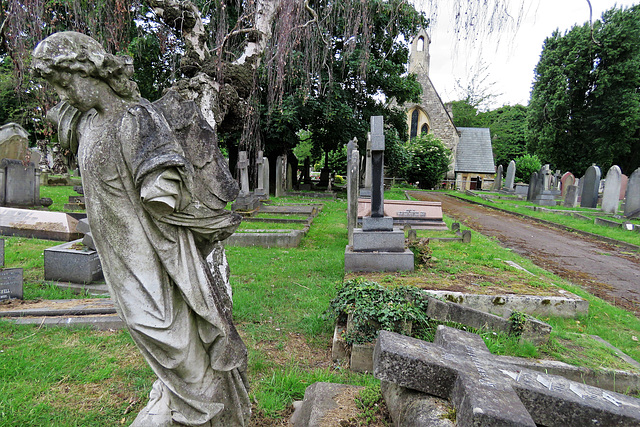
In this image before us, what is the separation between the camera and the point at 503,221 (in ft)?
46.0

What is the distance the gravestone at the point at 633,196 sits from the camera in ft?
43.5

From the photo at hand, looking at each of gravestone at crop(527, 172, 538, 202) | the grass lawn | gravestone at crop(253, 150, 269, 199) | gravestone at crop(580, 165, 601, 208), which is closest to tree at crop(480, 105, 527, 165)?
gravestone at crop(527, 172, 538, 202)

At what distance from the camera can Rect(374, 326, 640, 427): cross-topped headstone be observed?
1.67m

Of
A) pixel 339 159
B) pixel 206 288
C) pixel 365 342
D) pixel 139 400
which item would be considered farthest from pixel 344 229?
pixel 339 159

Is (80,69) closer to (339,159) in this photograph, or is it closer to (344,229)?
(344,229)

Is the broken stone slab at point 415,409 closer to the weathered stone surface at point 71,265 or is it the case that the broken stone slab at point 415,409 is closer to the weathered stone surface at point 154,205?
the weathered stone surface at point 154,205

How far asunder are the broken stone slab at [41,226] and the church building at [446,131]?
31246 mm

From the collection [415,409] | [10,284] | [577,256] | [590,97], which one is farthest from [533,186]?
[10,284]

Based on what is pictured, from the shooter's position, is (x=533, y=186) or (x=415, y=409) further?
(x=533, y=186)

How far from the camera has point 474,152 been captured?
35.7m

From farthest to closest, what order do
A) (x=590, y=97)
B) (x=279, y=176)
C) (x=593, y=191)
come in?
(x=590, y=97)
(x=279, y=176)
(x=593, y=191)

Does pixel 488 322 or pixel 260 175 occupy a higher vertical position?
pixel 260 175

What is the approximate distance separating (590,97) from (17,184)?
32913mm

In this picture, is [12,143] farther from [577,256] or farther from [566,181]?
[566,181]
